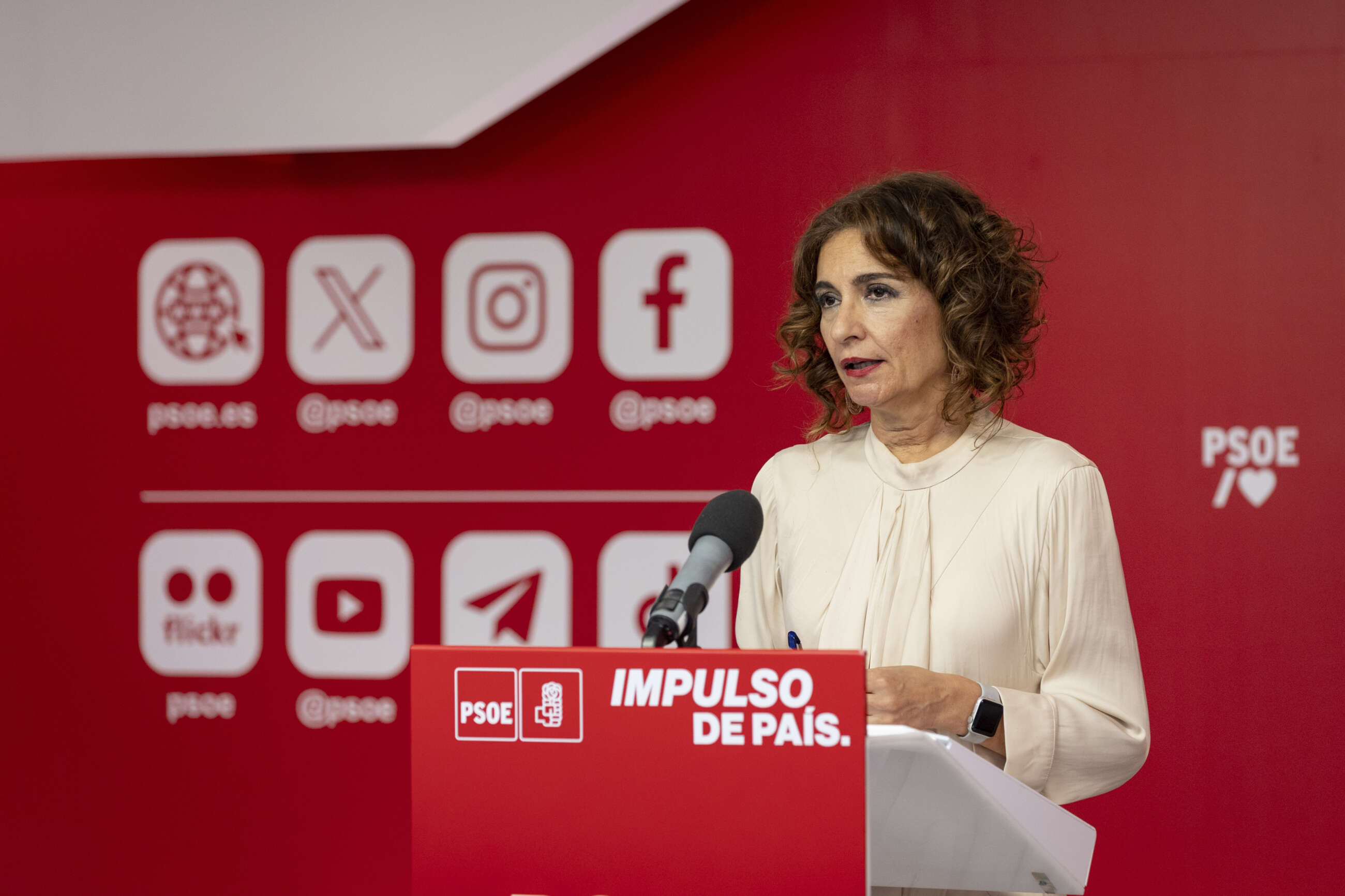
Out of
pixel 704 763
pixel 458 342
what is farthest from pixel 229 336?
pixel 704 763

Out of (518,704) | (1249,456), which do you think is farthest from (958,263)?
(1249,456)

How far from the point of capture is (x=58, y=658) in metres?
3.13

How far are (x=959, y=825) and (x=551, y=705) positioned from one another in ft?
1.10

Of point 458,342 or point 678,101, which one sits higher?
point 678,101

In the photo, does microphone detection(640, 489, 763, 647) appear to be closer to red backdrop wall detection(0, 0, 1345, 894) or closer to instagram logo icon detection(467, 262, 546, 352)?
red backdrop wall detection(0, 0, 1345, 894)

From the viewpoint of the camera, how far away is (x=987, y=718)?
1.20 m

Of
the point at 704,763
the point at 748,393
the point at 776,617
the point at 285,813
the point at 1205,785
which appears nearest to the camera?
the point at 704,763

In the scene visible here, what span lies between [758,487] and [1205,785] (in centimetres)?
163

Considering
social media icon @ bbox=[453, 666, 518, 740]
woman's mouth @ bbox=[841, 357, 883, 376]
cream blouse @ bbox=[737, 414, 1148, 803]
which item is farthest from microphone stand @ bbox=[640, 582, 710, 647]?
woman's mouth @ bbox=[841, 357, 883, 376]

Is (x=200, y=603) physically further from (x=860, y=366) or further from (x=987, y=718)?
(x=987, y=718)

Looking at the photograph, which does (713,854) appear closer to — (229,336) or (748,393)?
(748,393)

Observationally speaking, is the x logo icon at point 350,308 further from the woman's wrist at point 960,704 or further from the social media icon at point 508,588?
the woman's wrist at point 960,704

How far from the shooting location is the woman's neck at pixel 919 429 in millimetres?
1525

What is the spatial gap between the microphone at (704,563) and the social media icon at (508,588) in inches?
71.8
